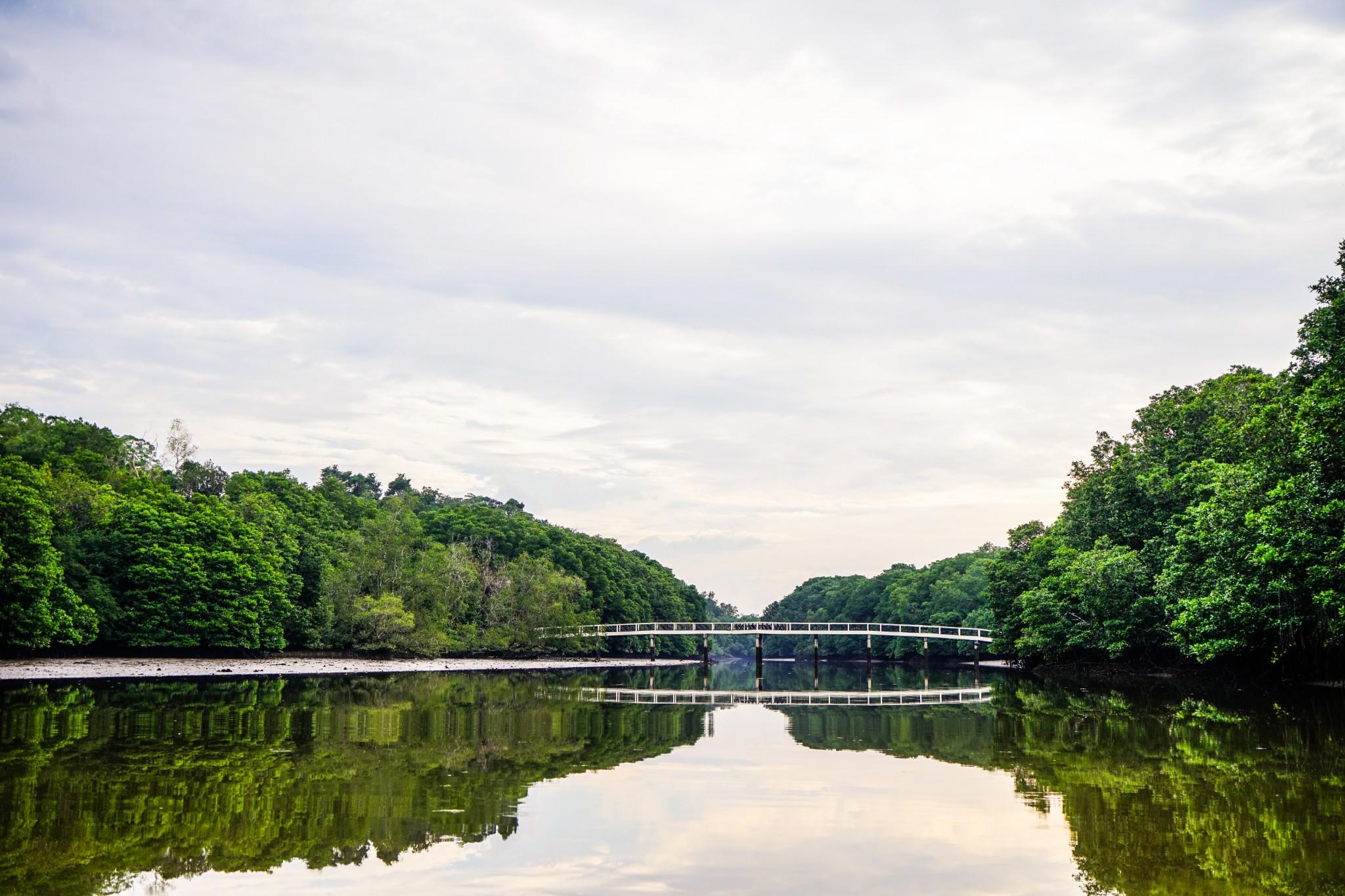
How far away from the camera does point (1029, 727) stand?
2456 centimetres

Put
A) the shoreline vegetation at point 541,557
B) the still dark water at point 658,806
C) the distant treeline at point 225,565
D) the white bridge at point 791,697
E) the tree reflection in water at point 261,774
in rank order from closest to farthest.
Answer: the still dark water at point 658,806
the tree reflection in water at point 261,774
the shoreline vegetation at point 541,557
the white bridge at point 791,697
the distant treeline at point 225,565

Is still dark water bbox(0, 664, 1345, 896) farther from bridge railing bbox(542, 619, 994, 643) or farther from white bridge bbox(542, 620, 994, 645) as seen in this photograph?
bridge railing bbox(542, 619, 994, 643)

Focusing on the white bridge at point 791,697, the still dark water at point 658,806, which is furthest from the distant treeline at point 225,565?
the still dark water at point 658,806

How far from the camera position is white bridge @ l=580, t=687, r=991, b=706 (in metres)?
37.8

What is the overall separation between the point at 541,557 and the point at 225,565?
1623 inches

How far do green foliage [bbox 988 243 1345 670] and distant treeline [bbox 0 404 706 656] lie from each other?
37652 mm

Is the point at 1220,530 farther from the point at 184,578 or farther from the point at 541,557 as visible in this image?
the point at 541,557

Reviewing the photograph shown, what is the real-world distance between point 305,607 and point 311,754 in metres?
51.2

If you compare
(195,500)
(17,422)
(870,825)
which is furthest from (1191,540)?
(17,422)

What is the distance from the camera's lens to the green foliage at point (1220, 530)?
2772cm

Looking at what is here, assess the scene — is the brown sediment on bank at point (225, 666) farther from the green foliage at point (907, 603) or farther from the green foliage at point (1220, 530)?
the green foliage at point (907, 603)

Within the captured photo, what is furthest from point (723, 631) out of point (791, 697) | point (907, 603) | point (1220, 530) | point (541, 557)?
point (1220, 530)

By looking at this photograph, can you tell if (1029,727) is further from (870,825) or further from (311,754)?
(311,754)

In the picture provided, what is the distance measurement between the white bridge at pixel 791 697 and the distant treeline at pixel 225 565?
24.1 m
